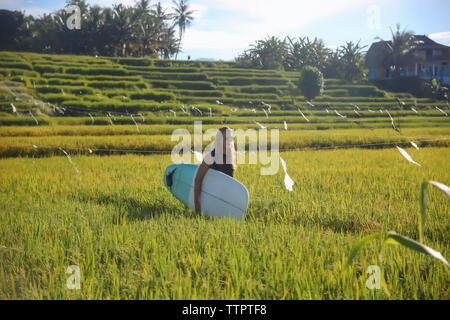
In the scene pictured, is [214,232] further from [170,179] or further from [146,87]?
[146,87]

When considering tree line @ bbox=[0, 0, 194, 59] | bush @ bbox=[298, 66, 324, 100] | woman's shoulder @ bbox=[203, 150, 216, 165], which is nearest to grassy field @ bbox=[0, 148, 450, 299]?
woman's shoulder @ bbox=[203, 150, 216, 165]

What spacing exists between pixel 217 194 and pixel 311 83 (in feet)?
75.6

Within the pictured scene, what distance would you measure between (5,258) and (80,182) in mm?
2559

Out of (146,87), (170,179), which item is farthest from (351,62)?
(170,179)

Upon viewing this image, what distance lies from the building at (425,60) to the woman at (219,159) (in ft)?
94.0

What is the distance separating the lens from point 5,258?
2.16 m

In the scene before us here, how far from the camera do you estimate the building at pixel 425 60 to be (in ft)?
93.9

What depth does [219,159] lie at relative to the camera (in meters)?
3.11

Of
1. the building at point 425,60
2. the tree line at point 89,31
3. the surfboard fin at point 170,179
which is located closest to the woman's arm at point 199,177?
the surfboard fin at point 170,179

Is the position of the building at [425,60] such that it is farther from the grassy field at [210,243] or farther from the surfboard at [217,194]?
the surfboard at [217,194]

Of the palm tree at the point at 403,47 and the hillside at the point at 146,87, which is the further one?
the palm tree at the point at 403,47

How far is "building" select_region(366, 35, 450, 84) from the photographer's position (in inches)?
1126
